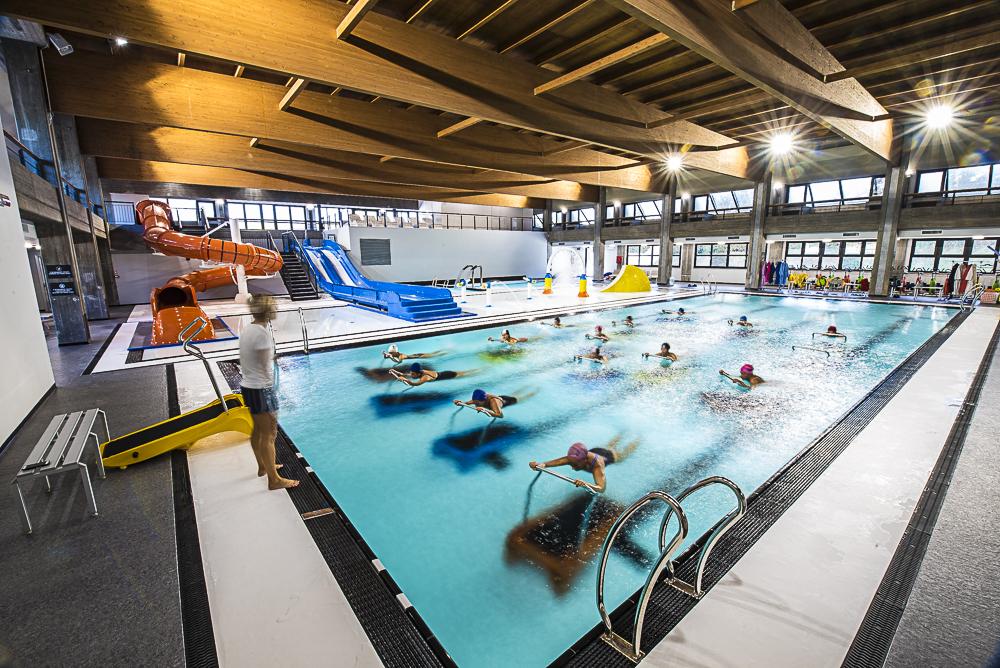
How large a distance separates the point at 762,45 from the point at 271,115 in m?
7.56

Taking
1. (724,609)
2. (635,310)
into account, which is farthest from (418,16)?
(635,310)

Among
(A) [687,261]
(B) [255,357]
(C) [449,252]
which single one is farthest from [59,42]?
(A) [687,261]

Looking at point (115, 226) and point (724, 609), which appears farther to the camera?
point (115, 226)

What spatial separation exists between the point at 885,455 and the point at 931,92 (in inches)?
346

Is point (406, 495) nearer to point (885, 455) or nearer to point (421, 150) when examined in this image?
point (885, 455)

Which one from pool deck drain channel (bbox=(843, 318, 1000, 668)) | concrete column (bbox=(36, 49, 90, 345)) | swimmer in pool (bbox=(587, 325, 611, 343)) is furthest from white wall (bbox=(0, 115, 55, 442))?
swimmer in pool (bbox=(587, 325, 611, 343))

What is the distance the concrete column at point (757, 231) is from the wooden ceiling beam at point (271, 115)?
948cm

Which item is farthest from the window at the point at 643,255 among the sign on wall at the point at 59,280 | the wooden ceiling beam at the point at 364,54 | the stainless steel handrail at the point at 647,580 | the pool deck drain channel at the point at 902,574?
the stainless steel handrail at the point at 647,580

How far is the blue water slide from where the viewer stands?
12.3 m

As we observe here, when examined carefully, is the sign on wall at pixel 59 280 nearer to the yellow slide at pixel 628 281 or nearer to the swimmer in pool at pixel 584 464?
the swimmer in pool at pixel 584 464

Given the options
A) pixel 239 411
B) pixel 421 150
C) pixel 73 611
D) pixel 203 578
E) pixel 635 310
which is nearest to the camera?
pixel 73 611

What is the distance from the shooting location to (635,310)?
14.2 m

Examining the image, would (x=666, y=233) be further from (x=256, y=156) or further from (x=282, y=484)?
(x=282, y=484)

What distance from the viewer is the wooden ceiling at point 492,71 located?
4.60 metres
